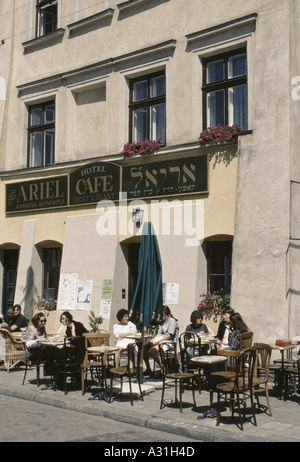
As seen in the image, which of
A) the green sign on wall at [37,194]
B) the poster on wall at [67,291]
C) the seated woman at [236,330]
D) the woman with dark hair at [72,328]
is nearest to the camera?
the seated woman at [236,330]

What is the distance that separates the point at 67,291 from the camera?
1512 cm

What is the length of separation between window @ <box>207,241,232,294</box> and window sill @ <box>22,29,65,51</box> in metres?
7.79

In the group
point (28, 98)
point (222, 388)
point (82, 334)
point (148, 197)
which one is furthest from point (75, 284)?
point (222, 388)

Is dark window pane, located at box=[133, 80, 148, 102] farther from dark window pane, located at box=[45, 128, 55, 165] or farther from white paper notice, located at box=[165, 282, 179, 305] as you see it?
white paper notice, located at box=[165, 282, 179, 305]

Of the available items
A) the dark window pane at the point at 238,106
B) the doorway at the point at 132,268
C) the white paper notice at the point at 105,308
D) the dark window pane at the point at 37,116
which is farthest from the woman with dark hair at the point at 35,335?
the dark window pane at the point at 37,116

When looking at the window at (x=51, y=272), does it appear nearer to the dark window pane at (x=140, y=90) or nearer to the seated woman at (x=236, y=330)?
the dark window pane at (x=140, y=90)

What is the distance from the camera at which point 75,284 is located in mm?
15000

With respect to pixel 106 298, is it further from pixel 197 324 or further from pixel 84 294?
pixel 197 324

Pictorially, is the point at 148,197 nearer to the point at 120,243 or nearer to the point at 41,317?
the point at 120,243

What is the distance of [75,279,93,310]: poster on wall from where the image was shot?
1468 centimetres

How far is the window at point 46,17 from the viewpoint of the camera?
16797 millimetres

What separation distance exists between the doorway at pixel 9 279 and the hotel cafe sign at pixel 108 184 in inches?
56.3

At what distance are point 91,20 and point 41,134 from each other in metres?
3.57

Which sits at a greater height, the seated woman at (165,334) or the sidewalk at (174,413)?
the seated woman at (165,334)
